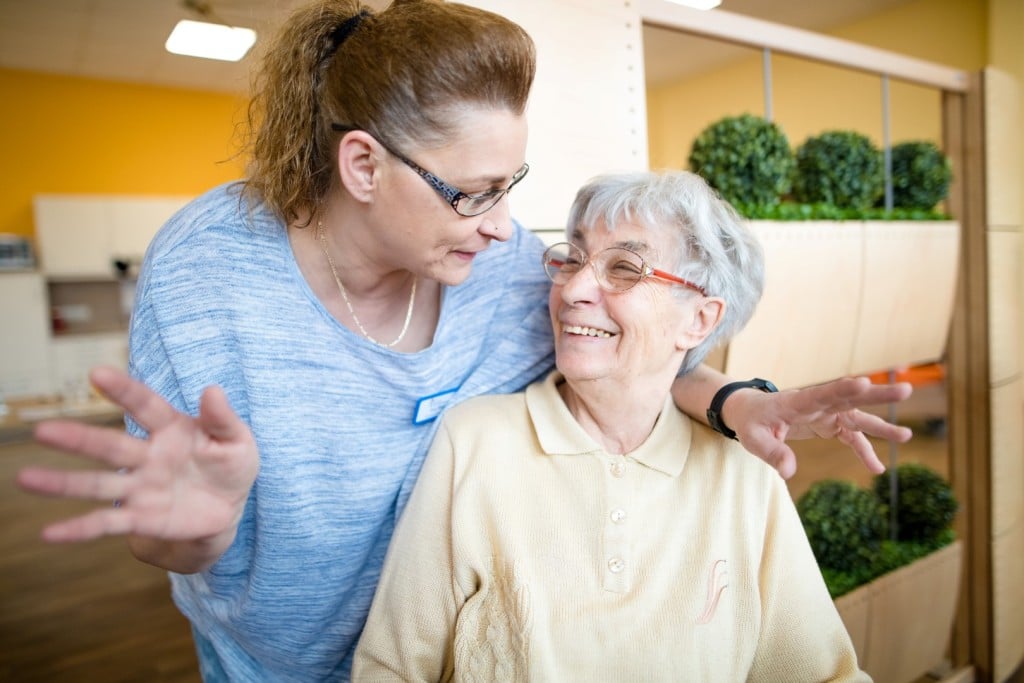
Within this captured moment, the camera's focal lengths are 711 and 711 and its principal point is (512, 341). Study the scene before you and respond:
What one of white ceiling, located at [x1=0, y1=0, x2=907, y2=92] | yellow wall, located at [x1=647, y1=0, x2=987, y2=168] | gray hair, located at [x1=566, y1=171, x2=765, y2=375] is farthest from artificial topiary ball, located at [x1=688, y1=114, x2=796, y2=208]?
yellow wall, located at [x1=647, y1=0, x2=987, y2=168]

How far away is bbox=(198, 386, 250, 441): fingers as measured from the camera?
0.84 m

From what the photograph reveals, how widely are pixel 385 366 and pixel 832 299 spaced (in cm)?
170

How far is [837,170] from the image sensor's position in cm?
258

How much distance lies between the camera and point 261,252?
1317 mm

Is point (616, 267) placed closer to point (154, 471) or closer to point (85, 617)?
point (154, 471)

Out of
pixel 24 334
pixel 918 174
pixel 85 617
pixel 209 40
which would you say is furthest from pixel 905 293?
Answer: pixel 24 334

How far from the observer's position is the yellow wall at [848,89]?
635 centimetres

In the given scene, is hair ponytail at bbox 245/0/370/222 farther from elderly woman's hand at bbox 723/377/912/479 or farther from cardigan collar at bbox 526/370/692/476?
elderly woman's hand at bbox 723/377/912/479

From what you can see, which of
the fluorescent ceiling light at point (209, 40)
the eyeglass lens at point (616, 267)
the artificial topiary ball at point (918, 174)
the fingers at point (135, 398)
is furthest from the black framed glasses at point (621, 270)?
the fluorescent ceiling light at point (209, 40)

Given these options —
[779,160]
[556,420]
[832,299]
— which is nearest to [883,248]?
[832,299]

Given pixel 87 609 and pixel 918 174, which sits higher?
pixel 918 174

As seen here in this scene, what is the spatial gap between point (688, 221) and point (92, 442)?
3.71 feet

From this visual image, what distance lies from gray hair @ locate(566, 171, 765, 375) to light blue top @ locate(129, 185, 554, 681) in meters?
0.31

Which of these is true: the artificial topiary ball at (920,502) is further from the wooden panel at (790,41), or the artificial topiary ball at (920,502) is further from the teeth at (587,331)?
the teeth at (587,331)
